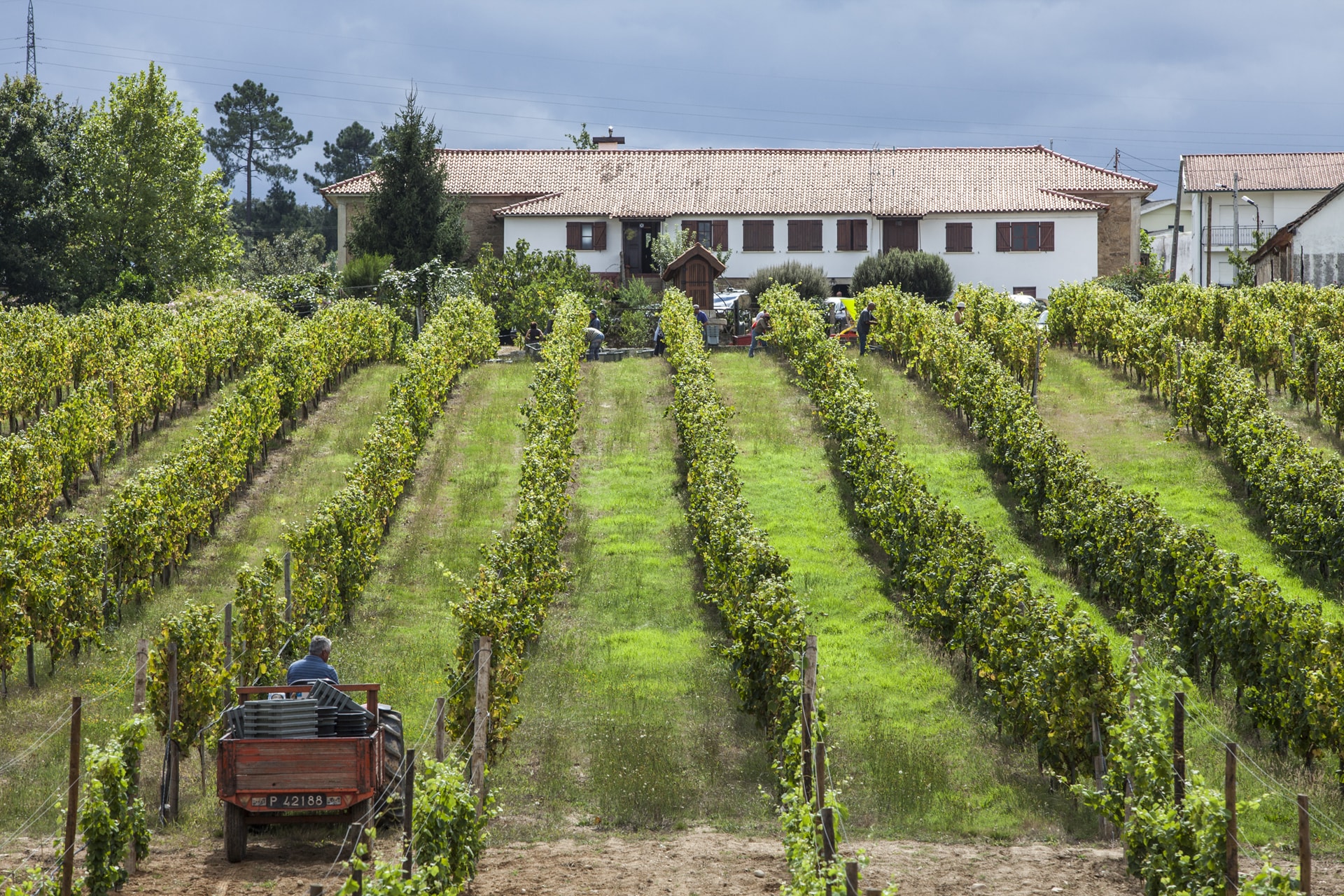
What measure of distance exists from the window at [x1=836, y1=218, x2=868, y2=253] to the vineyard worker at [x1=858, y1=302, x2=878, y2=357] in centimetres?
1886

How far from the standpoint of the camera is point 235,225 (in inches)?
4001

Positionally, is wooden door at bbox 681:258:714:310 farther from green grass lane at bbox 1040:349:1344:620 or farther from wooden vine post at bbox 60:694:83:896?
wooden vine post at bbox 60:694:83:896

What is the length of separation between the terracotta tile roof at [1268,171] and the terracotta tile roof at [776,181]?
11204 millimetres

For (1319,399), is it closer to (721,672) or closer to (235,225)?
(721,672)

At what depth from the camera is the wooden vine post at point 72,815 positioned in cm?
956

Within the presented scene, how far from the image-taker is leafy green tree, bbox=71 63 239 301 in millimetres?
52000

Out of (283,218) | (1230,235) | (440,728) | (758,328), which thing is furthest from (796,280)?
(283,218)

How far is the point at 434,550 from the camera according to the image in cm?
2030

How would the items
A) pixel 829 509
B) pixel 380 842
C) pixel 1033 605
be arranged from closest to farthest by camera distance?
pixel 380 842 → pixel 1033 605 → pixel 829 509

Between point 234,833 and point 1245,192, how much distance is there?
200 ft

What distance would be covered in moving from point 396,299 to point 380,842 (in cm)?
3008

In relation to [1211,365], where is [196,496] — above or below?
below

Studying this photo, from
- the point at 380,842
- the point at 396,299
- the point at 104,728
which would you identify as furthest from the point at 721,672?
the point at 396,299

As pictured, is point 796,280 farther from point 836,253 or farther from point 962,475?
point 962,475
